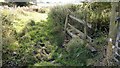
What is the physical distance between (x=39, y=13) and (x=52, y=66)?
3.56 meters

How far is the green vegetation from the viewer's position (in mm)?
4344

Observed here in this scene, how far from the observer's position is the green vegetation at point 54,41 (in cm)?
434

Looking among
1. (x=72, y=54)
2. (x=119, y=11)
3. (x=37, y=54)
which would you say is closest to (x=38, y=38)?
(x=37, y=54)

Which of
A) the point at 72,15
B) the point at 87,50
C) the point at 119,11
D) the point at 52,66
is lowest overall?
the point at 52,66

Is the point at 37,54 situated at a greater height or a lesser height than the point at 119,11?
lesser

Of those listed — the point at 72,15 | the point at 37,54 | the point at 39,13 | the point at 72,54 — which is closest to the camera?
the point at 72,54

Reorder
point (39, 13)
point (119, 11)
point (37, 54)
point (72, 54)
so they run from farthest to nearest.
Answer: point (39, 13) < point (37, 54) < point (72, 54) < point (119, 11)

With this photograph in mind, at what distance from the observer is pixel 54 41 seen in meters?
5.37

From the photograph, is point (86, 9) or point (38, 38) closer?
point (86, 9)

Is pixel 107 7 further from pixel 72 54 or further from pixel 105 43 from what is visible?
pixel 72 54

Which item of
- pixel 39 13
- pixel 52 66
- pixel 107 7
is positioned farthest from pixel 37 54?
pixel 39 13

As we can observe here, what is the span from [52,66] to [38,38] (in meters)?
1.65

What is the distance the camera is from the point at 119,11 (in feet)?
13.5

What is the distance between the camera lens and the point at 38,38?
5.75m
